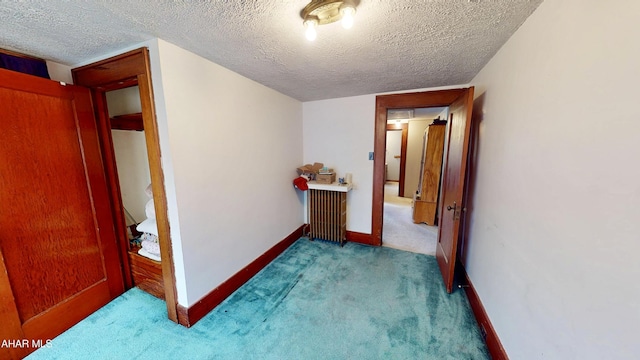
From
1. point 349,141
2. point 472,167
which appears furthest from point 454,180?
point 349,141

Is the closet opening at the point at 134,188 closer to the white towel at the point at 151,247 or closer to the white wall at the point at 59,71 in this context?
the white towel at the point at 151,247

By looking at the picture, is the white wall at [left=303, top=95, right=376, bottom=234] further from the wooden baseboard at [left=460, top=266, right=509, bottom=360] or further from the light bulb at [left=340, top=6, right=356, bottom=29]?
the light bulb at [left=340, top=6, right=356, bottom=29]

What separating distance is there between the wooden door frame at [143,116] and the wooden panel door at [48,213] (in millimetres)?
77

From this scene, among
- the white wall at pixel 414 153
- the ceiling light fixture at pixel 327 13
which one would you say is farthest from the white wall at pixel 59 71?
the white wall at pixel 414 153

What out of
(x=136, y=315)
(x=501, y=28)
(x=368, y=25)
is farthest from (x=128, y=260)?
(x=501, y=28)

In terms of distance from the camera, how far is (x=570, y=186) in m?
0.89

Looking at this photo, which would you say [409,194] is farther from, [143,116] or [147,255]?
[143,116]

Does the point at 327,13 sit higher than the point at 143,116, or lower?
higher

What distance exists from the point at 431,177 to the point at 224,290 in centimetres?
364

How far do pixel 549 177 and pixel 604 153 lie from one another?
299mm

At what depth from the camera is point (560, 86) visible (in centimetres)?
96

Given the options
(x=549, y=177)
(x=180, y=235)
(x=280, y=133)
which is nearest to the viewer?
(x=549, y=177)

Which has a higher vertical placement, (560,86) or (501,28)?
(501,28)

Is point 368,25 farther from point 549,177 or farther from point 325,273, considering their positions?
point 325,273
